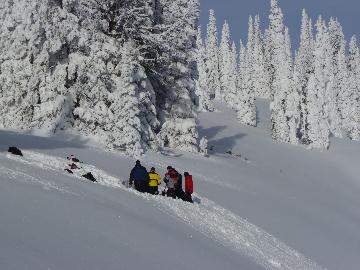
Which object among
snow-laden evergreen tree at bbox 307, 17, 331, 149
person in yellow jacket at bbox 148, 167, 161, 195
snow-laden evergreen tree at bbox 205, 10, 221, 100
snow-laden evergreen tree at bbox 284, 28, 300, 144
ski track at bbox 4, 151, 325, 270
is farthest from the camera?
snow-laden evergreen tree at bbox 205, 10, 221, 100

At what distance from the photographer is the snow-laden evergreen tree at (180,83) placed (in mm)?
42125

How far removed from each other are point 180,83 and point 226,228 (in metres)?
21.9

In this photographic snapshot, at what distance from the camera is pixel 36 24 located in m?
36.1

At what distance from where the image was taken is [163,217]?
64.1ft

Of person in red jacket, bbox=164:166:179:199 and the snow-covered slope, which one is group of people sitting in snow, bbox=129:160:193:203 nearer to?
person in red jacket, bbox=164:166:179:199

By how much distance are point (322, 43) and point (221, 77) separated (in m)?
34.9

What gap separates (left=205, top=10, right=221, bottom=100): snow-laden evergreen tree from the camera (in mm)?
117606

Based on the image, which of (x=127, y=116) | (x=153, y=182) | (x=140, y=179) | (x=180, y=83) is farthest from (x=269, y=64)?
(x=140, y=179)

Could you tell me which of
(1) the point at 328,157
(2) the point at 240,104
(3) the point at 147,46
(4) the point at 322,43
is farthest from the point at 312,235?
(4) the point at 322,43

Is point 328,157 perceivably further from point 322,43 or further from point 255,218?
point 255,218

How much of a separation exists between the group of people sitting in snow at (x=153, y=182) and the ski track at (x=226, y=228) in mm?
423

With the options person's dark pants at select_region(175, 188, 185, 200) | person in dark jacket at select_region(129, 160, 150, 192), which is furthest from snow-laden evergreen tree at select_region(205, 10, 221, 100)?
person in dark jacket at select_region(129, 160, 150, 192)

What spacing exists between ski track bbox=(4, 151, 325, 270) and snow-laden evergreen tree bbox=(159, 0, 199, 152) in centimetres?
1761

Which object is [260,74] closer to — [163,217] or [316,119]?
[316,119]
